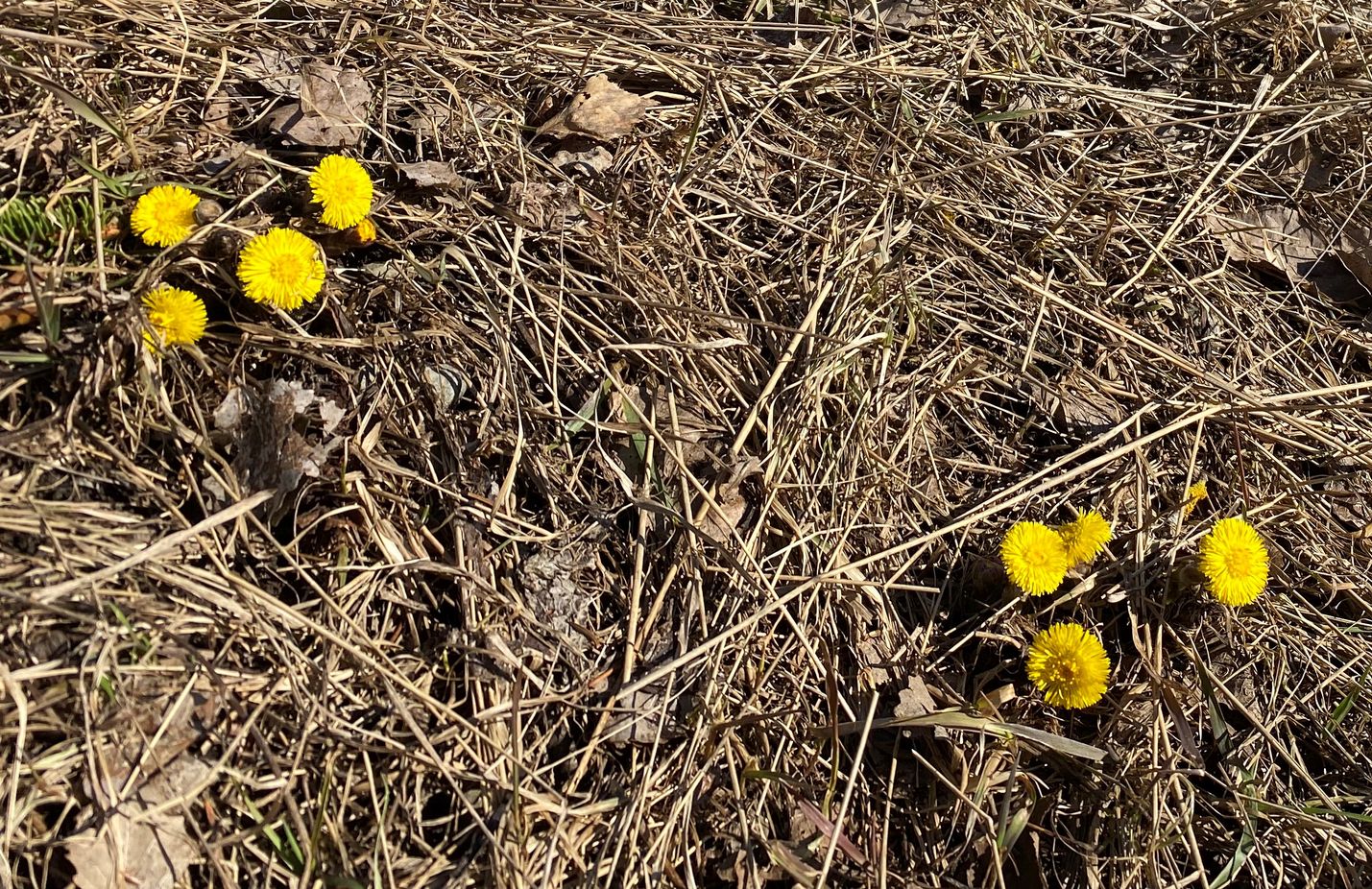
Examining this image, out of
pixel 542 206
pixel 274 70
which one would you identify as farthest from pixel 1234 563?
pixel 274 70

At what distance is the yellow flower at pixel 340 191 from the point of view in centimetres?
171

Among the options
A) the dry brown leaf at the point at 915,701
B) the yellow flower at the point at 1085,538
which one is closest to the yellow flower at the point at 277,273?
the dry brown leaf at the point at 915,701

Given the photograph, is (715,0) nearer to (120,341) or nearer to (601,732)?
(120,341)

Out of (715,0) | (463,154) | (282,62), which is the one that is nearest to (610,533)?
(463,154)

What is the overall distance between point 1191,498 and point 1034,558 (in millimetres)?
453

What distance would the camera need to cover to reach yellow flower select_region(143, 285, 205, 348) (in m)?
1.58

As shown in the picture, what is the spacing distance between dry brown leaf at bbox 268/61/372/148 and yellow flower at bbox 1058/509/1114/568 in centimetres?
157

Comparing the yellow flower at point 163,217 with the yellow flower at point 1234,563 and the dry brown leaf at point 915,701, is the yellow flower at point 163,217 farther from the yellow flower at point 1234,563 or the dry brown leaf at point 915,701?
the yellow flower at point 1234,563

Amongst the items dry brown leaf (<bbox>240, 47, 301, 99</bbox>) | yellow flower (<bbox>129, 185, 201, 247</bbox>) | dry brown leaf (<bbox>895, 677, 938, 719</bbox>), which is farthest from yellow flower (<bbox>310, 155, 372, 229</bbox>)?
dry brown leaf (<bbox>895, 677, 938, 719</bbox>)

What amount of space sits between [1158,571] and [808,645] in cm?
74

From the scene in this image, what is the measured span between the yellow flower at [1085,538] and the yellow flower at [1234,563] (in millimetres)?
194

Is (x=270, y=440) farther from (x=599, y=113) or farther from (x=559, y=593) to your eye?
(x=599, y=113)

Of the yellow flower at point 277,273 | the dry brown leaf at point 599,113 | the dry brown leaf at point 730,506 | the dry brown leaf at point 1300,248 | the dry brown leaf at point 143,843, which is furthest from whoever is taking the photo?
the dry brown leaf at point 1300,248

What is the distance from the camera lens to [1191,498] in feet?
6.39
